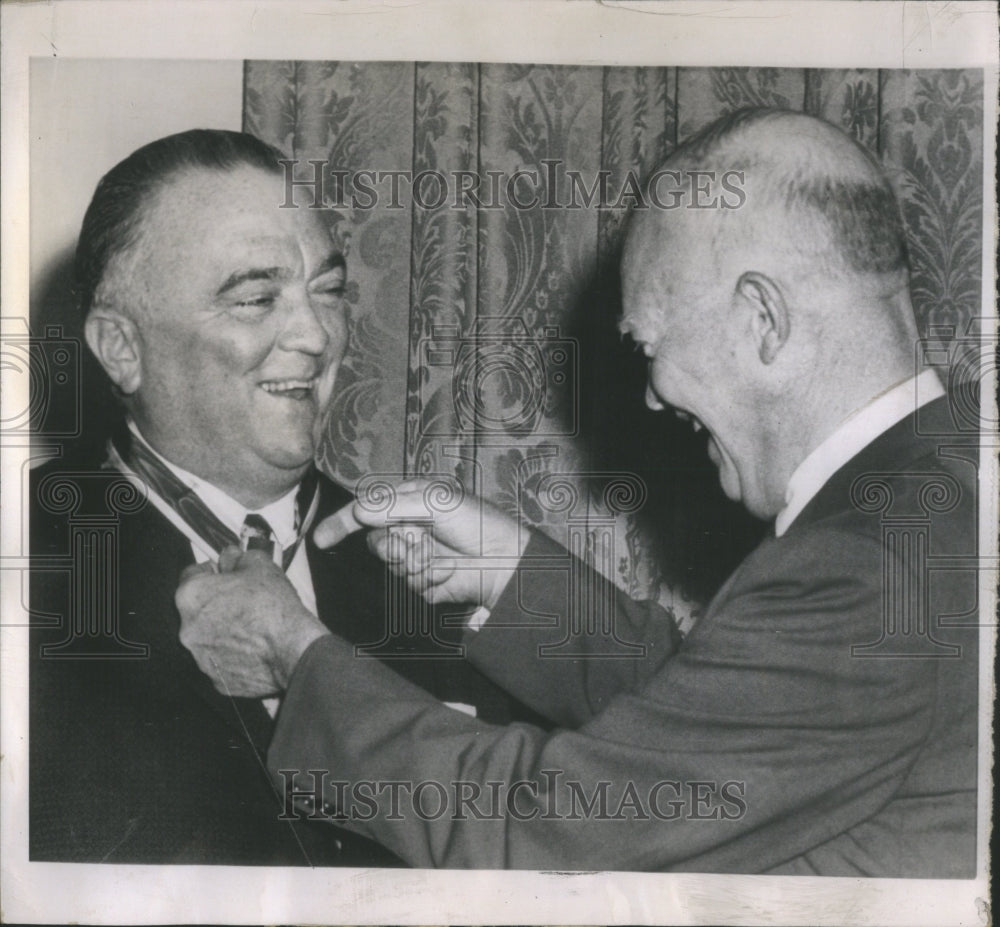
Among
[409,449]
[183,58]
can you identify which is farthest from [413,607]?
[183,58]

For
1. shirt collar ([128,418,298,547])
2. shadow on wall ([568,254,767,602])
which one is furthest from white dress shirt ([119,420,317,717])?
shadow on wall ([568,254,767,602])

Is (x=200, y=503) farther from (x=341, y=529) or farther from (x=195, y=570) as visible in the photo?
(x=341, y=529)

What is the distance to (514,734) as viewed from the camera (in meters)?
2.10

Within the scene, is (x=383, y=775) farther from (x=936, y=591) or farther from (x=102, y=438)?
(x=936, y=591)

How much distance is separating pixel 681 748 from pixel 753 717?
0.15 m

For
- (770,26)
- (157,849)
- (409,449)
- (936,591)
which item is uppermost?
(770,26)

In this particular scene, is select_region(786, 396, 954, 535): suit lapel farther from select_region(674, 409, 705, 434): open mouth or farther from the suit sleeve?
select_region(674, 409, 705, 434): open mouth

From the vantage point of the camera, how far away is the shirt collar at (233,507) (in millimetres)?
2154

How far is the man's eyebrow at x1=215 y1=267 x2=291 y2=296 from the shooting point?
2102mm

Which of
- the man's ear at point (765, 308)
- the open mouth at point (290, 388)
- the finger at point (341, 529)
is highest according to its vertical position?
the man's ear at point (765, 308)

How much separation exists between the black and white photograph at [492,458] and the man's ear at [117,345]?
1cm

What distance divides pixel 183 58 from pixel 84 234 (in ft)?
1.33

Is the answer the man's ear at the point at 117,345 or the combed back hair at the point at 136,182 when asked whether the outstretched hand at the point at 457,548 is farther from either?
the combed back hair at the point at 136,182

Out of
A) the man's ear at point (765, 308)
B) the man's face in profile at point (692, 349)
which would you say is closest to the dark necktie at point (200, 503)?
the man's face in profile at point (692, 349)
